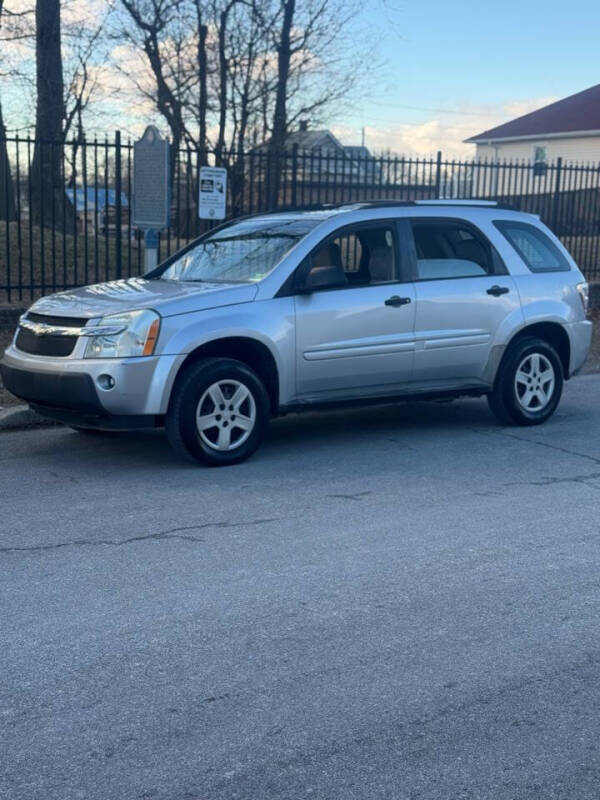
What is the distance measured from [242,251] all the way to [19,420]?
7.66ft

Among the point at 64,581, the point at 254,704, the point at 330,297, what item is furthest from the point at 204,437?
the point at 254,704

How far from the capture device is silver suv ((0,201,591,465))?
284 inches

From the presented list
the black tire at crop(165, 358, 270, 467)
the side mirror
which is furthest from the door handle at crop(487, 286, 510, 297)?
the black tire at crop(165, 358, 270, 467)

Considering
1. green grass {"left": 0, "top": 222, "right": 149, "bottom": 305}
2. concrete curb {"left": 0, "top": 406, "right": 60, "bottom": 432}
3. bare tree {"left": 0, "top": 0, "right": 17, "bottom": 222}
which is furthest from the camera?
green grass {"left": 0, "top": 222, "right": 149, "bottom": 305}

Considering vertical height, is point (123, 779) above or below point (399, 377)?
below

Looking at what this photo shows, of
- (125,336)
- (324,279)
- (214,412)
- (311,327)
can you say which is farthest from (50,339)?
(324,279)

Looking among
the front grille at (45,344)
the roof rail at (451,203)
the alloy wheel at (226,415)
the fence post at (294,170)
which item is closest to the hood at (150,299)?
the front grille at (45,344)

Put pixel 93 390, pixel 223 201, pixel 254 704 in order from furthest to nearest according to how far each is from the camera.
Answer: pixel 223 201 < pixel 93 390 < pixel 254 704

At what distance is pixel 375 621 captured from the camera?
4738mm

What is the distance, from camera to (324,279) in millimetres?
7902

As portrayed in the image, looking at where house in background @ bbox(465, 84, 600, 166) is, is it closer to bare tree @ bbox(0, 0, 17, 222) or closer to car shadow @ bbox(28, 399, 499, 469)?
bare tree @ bbox(0, 0, 17, 222)

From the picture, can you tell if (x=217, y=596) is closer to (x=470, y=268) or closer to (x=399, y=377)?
(x=399, y=377)

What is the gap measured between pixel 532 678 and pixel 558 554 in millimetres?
1610

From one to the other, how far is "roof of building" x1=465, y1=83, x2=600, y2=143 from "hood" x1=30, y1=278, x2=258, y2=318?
34049 mm
